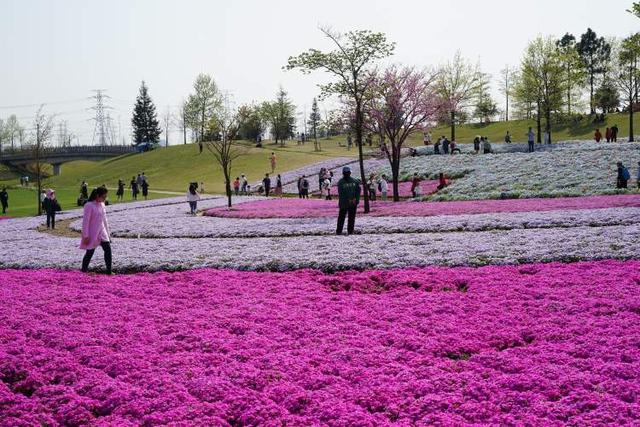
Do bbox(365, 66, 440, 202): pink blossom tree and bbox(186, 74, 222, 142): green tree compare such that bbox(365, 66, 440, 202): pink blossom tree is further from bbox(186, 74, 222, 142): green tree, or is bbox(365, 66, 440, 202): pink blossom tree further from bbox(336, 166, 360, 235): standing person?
bbox(186, 74, 222, 142): green tree

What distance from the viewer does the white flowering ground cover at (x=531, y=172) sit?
3950 centimetres

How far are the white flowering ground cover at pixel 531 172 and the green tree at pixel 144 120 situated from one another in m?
103

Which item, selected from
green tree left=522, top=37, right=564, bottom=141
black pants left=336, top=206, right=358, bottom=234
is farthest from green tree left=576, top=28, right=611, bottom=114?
black pants left=336, top=206, right=358, bottom=234

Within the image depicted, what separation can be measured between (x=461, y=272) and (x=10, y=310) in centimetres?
1120

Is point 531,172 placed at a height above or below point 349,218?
above

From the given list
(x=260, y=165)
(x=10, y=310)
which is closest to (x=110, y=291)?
(x=10, y=310)

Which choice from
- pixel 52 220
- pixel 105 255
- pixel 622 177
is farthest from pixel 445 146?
pixel 105 255

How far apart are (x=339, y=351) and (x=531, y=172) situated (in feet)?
132

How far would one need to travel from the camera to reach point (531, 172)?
46156 mm

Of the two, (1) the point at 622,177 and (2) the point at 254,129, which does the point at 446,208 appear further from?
(2) the point at 254,129

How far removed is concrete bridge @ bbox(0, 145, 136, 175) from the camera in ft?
406

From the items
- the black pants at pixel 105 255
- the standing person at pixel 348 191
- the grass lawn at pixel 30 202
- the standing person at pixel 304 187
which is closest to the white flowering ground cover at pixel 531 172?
the standing person at pixel 304 187

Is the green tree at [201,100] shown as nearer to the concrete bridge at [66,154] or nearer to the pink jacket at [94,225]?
the concrete bridge at [66,154]

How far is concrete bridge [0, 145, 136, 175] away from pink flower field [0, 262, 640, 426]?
116 m
